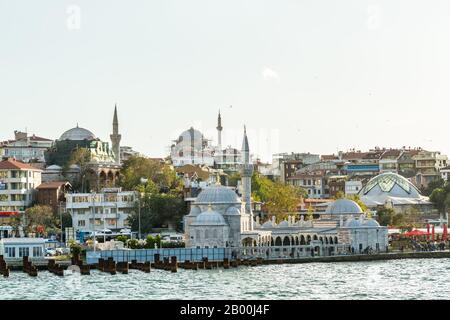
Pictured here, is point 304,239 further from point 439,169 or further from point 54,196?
point 439,169

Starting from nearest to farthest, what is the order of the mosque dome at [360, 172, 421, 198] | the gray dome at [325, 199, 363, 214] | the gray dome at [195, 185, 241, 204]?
the gray dome at [195, 185, 241, 204] < the gray dome at [325, 199, 363, 214] < the mosque dome at [360, 172, 421, 198]

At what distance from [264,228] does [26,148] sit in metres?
30.7

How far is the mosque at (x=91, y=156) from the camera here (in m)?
69.8

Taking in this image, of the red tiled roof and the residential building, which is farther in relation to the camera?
the residential building

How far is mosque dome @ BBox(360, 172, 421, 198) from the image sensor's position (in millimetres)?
79375

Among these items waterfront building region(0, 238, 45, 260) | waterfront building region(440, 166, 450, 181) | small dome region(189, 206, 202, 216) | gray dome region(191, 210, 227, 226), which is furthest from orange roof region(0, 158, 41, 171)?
waterfront building region(440, 166, 450, 181)

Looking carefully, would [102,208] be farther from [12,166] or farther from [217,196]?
[217,196]

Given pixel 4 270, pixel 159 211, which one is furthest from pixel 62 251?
pixel 159 211

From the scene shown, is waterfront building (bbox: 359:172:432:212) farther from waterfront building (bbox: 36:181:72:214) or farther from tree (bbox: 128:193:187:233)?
waterfront building (bbox: 36:181:72:214)

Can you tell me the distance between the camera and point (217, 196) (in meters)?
52.7

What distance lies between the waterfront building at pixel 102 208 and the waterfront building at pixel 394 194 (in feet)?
64.6

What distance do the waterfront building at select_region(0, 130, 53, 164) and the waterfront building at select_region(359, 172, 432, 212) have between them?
22.3 m

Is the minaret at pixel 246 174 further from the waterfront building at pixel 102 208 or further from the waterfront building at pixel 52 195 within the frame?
the waterfront building at pixel 52 195

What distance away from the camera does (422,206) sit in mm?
78250
